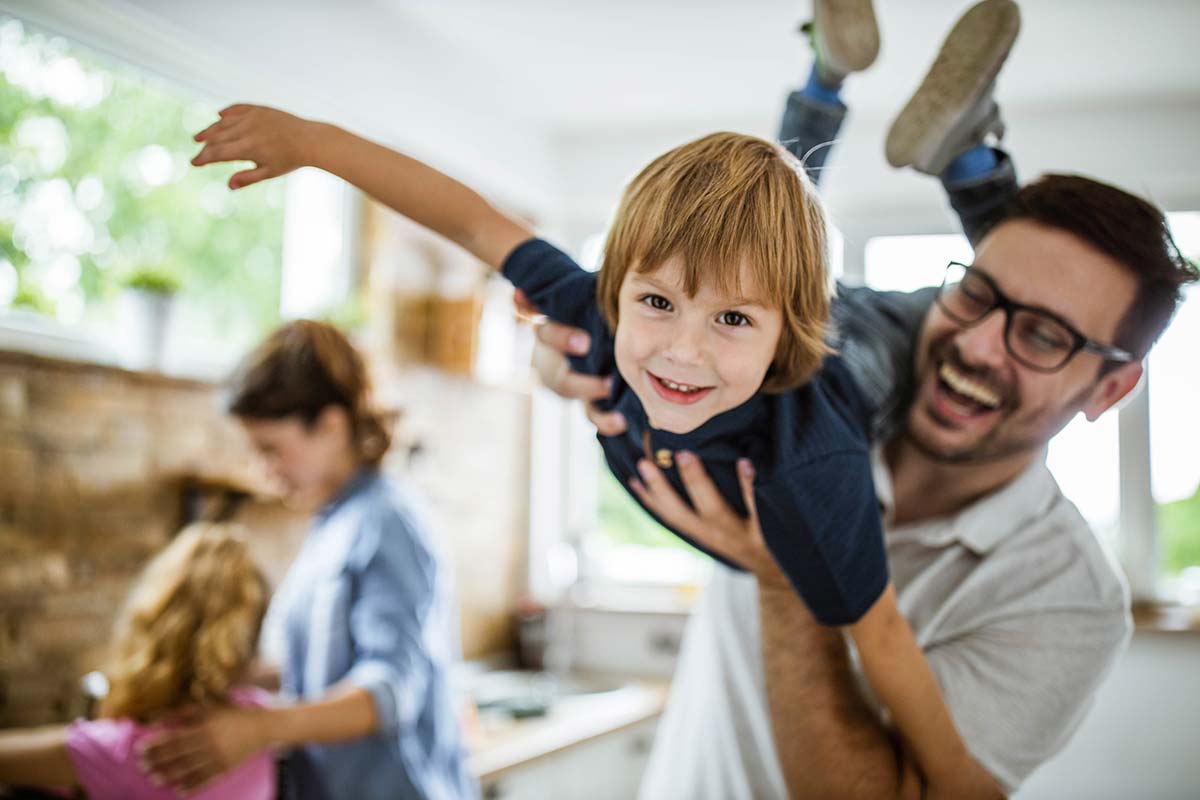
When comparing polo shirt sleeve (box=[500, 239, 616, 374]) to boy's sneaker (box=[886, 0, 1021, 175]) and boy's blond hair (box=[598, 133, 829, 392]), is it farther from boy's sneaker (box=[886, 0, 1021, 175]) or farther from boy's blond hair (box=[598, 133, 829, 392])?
boy's sneaker (box=[886, 0, 1021, 175])

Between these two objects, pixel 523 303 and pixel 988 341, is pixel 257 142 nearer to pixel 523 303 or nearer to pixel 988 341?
pixel 523 303

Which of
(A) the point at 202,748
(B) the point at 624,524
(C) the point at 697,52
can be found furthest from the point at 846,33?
(B) the point at 624,524

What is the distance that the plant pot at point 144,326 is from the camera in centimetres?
183

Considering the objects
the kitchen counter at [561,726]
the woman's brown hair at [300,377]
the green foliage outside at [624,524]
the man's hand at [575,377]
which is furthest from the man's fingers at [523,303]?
the green foliage outside at [624,524]

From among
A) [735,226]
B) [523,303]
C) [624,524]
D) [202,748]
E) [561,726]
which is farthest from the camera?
[624,524]

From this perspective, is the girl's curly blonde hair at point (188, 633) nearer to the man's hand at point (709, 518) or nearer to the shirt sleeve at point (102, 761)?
the shirt sleeve at point (102, 761)

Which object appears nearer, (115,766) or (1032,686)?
(1032,686)

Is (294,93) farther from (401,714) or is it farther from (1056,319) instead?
(1056,319)

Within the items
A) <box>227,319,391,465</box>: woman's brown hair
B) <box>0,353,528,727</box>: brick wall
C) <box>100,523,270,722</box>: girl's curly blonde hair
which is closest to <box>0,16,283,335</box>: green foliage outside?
<box>0,353,528,727</box>: brick wall

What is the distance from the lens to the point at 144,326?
6.05ft

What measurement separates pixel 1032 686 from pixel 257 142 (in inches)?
31.7

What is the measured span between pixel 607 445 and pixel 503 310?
7.59 feet

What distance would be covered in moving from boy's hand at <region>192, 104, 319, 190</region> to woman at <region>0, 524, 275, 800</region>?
903 mm

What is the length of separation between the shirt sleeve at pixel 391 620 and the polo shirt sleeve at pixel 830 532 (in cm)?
86
